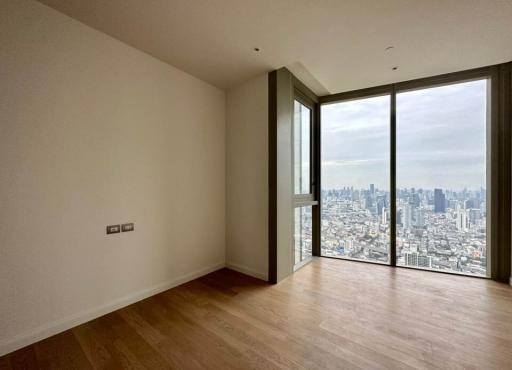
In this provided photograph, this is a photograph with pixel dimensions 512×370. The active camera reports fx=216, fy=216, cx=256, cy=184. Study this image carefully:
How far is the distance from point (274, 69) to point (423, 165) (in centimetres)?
266

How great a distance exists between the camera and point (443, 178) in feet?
10.5

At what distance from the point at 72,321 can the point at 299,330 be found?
201 centimetres

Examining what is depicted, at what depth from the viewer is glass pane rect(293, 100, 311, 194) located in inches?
135

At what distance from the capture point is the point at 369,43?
7.75 feet

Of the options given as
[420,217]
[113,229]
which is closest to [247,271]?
[113,229]

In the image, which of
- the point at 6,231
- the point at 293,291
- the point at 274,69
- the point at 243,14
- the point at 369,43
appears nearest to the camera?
the point at 6,231

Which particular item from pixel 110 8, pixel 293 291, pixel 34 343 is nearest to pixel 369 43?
pixel 110 8

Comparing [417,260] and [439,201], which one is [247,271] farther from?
[439,201]

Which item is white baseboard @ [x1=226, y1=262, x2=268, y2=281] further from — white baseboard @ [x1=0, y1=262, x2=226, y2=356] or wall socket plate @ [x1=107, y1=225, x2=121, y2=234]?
wall socket plate @ [x1=107, y1=225, x2=121, y2=234]

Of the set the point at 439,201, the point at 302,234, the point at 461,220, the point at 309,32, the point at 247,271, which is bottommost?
the point at 247,271

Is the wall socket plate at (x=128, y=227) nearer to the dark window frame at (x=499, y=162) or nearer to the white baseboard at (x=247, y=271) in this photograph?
the white baseboard at (x=247, y=271)

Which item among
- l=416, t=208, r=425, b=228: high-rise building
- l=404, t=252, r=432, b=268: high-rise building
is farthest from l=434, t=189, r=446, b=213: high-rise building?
l=404, t=252, r=432, b=268: high-rise building

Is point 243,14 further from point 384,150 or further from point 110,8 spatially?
point 384,150

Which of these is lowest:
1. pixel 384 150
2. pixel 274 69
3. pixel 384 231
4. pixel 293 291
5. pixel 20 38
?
pixel 293 291
